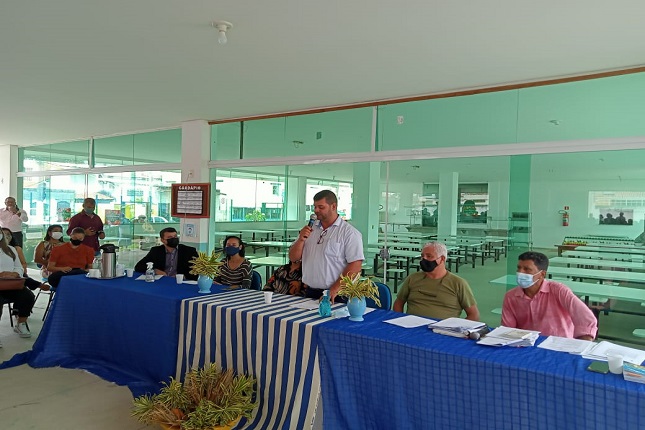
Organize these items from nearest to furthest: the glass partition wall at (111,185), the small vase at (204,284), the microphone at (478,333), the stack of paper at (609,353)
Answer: the stack of paper at (609,353), the microphone at (478,333), the small vase at (204,284), the glass partition wall at (111,185)

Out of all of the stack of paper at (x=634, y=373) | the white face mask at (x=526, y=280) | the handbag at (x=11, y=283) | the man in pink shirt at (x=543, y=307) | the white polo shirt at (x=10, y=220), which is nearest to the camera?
the stack of paper at (x=634, y=373)

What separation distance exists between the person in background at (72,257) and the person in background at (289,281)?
2341mm

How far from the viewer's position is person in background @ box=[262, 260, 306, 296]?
3.57 meters

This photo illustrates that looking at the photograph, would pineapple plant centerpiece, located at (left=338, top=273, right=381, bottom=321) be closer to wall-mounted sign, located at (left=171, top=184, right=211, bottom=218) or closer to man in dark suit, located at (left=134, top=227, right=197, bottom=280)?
man in dark suit, located at (left=134, top=227, right=197, bottom=280)

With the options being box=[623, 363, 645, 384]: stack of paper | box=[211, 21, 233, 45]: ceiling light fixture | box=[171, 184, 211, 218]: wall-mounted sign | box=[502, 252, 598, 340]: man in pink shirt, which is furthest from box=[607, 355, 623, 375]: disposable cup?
box=[171, 184, 211, 218]: wall-mounted sign

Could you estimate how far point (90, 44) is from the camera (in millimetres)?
3354

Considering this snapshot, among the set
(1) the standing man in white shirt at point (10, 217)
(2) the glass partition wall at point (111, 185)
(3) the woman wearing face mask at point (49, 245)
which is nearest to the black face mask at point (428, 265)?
(3) the woman wearing face mask at point (49, 245)

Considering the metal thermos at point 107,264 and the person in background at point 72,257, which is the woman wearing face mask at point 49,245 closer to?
the person in background at point 72,257

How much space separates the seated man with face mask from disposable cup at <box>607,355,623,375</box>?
1.36 metres

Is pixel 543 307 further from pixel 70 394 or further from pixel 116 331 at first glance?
pixel 70 394

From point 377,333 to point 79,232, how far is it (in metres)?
4.05

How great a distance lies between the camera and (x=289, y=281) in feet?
12.1

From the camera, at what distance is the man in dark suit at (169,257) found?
15.0ft

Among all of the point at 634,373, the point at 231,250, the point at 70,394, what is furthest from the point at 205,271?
the point at 634,373
